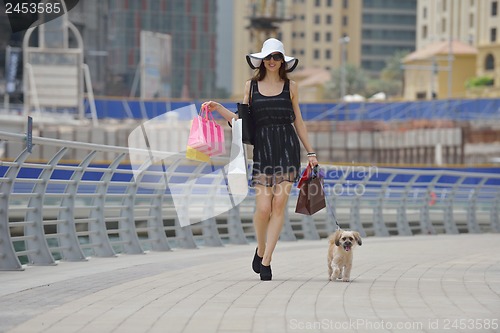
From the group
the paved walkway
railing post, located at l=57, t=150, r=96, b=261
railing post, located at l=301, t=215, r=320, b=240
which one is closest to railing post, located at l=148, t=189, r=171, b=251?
the paved walkway

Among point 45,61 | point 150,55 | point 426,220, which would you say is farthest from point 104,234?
point 150,55

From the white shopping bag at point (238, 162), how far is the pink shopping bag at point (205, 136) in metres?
0.15

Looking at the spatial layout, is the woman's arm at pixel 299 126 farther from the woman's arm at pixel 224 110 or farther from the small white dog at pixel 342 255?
the small white dog at pixel 342 255

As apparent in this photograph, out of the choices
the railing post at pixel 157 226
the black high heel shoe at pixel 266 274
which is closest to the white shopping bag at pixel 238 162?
the black high heel shoe at pixel 266 274

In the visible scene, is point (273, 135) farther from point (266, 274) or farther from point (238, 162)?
point (266, 274)

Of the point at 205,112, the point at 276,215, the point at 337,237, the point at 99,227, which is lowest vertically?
the point at 99,227

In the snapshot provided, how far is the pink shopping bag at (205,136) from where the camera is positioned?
9898 millimetres

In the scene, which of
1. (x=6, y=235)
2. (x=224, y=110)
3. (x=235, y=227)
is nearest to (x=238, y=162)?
(x=224, y=110)

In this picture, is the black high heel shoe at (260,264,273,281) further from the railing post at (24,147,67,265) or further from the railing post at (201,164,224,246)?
the railing post at (201,164,224,246)

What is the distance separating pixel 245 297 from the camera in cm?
827

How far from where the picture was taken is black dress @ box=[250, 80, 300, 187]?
979 centimetres

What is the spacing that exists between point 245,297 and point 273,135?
1996mm

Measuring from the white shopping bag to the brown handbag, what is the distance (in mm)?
514

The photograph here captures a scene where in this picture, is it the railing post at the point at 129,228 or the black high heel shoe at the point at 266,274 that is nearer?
the black high heel shoe at the point at 266,274
